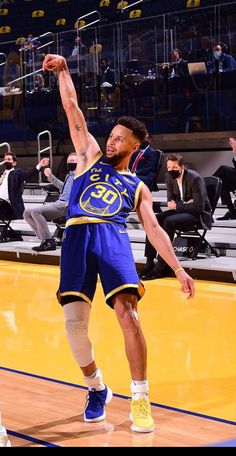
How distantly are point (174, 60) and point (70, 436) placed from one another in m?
10.5

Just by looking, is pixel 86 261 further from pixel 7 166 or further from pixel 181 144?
pixel 181 144

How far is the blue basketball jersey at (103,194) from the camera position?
163 inches

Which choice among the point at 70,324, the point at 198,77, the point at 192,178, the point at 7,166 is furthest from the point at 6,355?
the point at 198,77

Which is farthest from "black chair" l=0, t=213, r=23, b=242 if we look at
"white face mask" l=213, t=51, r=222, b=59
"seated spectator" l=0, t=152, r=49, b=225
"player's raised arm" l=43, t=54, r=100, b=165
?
"player's raised arm" l=43, t=54, r=100, b=165

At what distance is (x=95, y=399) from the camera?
420cm

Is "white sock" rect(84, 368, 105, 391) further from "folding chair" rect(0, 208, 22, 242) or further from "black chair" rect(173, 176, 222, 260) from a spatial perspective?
"folding chair" rect(0, 208, 22, 242)

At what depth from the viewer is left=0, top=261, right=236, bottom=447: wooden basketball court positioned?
13.0 ft

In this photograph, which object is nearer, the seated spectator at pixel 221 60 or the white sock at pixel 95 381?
the white sock at pixel 95 381

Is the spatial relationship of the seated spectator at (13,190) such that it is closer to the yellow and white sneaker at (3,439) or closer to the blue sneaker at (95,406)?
the blue sneaker at (95,406)

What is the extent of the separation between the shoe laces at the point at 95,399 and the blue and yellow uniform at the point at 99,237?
491 mm

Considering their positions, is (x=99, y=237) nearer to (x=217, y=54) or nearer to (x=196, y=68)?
(x=217, y=54)

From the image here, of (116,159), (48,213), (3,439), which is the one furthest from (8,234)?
(3,439)

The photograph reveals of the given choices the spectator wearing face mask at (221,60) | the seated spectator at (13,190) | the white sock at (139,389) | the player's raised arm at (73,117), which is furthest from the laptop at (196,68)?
the white sock at (139,389)

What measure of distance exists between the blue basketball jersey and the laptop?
9.43 m
